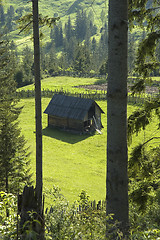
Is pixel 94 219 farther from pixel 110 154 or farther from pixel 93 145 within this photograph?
pixel 93 145

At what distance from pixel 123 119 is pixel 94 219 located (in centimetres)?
183

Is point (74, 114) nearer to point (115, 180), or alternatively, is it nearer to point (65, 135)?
point (65, 135)

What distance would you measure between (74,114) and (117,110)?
3190 cm

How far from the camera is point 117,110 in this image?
498 centimetres

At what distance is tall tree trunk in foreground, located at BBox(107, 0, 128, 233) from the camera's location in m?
4.82

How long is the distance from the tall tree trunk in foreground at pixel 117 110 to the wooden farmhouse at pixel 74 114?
30699 mm

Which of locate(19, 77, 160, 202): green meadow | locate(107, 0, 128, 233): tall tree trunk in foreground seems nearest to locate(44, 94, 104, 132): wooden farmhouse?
locate(19, 77, 160, 202): green meadow

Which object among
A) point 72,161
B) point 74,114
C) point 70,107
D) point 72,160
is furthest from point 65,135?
point 72,161

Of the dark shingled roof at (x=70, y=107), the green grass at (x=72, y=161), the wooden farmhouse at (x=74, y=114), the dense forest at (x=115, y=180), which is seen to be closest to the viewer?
the dense forest at (x=115, y=180)

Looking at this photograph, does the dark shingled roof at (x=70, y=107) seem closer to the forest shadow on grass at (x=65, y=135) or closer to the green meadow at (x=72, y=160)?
the forest shadow on grass at (x=65, y=135)

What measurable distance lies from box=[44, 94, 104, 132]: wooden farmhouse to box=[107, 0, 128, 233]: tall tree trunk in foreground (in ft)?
101

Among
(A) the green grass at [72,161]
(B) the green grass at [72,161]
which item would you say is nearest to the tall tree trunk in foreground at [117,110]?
(A) the green grass at [72,161]

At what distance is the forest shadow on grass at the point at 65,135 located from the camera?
115 feet

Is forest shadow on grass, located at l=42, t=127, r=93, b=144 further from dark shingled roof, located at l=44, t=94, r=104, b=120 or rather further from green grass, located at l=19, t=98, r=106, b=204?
dark shingled roof, located at l=44, t=94, r=104, b=120
